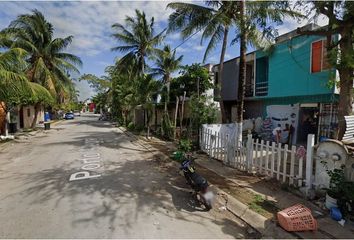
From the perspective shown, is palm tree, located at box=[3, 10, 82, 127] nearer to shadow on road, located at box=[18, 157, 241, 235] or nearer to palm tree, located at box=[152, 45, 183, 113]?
palm tree, located at box=[152, 45, 183, 113]

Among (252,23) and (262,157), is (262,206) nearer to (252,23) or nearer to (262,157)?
(262,157)

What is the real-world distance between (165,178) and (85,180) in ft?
7.09

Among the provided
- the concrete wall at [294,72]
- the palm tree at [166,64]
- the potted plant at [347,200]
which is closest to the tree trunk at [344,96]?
the potted plant at [347,200]

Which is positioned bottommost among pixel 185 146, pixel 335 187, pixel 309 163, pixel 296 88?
pixel 185 146

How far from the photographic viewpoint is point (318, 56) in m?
11.8

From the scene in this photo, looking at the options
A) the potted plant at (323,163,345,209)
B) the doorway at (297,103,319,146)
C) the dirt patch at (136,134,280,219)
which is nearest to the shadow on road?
the dirt patch at (136,134,280,219)

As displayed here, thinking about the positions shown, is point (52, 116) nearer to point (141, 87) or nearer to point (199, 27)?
point (141, 87)

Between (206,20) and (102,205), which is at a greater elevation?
(206,20)

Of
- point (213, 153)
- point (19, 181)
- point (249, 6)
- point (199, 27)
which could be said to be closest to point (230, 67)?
point (199, 27)

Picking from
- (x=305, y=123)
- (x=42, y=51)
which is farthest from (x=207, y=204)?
(x=42, y=51)

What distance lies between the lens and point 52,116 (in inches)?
1756

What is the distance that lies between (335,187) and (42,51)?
24.7 m

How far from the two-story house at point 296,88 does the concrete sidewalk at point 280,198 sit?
18.0 feet

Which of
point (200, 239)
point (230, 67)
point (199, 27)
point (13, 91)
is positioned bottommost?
point (200, 239)
